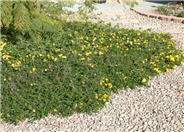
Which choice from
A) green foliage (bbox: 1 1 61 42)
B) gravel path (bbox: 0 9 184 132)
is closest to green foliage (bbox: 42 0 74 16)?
green foliage (bbox: 1 1 61 42)

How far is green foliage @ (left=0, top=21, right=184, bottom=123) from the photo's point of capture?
3.80 metres

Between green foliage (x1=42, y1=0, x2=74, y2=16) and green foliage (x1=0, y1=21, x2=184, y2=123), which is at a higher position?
green foliage (x1=42, y1=0, x2=74, y2=16)

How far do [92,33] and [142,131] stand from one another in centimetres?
296

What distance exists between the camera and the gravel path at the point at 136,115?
11.5 feet

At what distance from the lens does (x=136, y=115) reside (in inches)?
147

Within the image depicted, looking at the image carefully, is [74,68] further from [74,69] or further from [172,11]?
[172,11]

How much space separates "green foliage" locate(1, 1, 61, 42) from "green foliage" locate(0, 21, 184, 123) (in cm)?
19

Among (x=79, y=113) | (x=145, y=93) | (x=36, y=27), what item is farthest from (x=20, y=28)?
(x=145, y=93)

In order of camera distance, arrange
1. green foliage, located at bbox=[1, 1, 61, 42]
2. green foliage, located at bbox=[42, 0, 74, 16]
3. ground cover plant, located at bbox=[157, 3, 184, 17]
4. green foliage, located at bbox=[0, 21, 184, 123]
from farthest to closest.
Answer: ground cover plant, located at bbox=[157, 3, 184, 17], green foliage, located at bbox=[42, 0, 74, 16], green foliage, located at bbox=[1, 1, 61, 42], green foliage, located at bbox=[0, 21, 184, 123]

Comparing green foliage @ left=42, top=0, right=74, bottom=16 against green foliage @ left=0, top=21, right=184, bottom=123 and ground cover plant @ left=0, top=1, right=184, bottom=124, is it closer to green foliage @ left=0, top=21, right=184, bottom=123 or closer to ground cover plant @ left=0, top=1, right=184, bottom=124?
ground cover plant @ left=0, top=1, right=184, bottom=124

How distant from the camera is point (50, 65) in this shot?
432cm

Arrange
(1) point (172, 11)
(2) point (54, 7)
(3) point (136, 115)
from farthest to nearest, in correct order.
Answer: (1) point (172, 11) → (2) point (54, 7) → (3) point (136, 115)

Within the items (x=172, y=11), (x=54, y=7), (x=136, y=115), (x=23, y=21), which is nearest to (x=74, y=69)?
(x=23, y=21)

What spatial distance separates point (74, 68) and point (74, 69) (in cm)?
2
